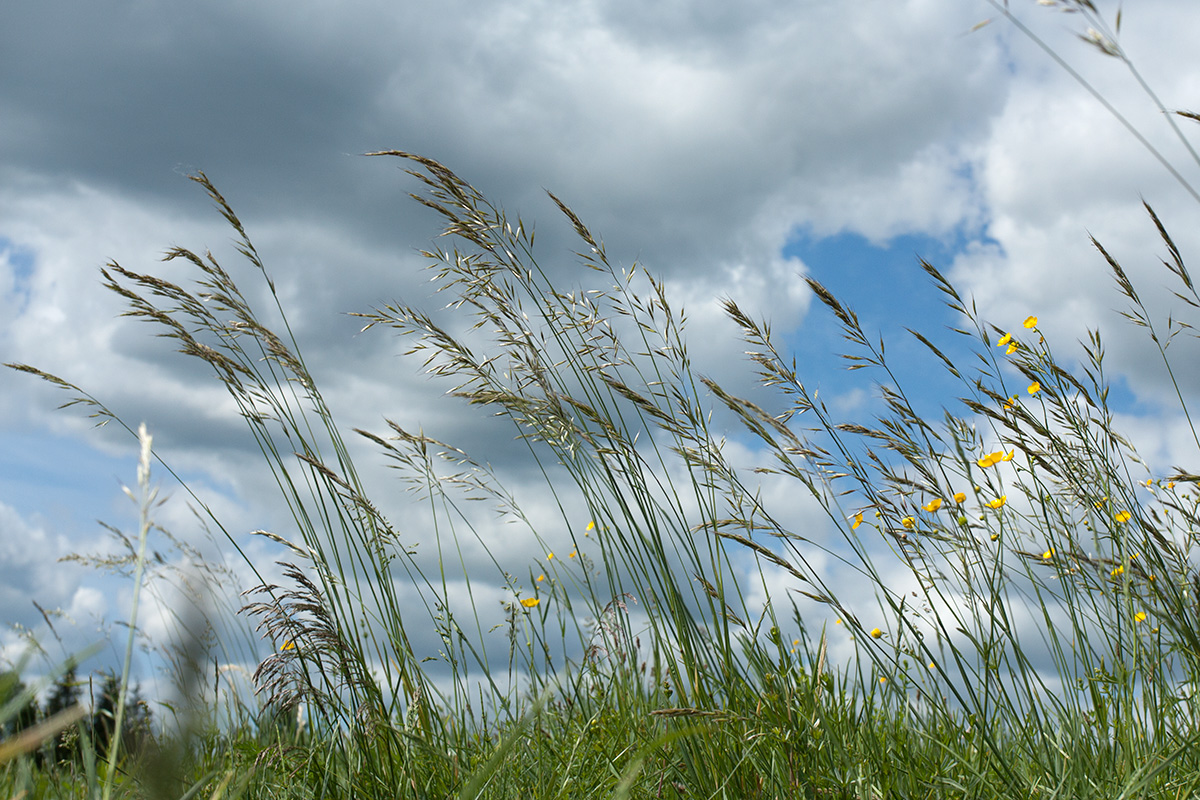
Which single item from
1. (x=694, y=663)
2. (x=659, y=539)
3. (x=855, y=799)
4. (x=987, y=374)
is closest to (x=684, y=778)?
(x=694, y=663)

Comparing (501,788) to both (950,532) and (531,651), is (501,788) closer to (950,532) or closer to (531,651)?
(531,651)

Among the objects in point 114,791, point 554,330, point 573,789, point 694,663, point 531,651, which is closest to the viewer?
point 114,791

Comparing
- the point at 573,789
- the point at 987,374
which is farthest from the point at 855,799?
the point at 987,374

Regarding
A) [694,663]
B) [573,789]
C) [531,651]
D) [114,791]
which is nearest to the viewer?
[114,791]

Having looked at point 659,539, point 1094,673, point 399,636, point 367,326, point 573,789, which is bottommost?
point 573,789

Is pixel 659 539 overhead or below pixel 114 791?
overhead

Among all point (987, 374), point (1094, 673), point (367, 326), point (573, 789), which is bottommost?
point (573, 789)

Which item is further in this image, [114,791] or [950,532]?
[950,532]

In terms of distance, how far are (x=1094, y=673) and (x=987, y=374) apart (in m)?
0.95

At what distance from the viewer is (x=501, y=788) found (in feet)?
6.95

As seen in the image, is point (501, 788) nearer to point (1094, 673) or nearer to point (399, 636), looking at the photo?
point (399, 636)

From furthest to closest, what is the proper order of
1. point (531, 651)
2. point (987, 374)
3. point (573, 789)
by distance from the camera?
point (531, 651) < point (987, 374) < point (573, 789)

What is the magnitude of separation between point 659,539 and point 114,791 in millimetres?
1408

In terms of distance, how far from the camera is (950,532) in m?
2.31
